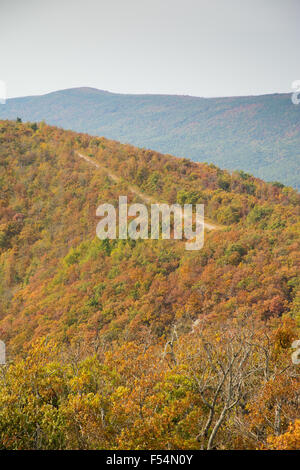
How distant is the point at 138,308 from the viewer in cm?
2827

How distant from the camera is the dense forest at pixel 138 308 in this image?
1016 centimetres

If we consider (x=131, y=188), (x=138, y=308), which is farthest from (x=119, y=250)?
(x=131, y=188)

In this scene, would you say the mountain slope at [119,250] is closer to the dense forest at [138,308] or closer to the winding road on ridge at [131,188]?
the dense forest at [138,308]

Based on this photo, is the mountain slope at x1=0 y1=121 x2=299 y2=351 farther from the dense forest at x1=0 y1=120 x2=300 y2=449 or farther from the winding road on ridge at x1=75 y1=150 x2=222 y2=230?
the winding road on ridge at x1=75 y1=150 x2=222 y2=230

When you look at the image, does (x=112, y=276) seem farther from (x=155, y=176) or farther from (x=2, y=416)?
(x=2, y=416)

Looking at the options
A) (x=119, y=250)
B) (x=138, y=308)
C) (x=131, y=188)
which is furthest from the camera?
(x=131, y=188)

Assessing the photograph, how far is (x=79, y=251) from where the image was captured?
40.5 metres

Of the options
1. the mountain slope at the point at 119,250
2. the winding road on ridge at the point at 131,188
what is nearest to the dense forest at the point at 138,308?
the mountain slope at the point at 119,250

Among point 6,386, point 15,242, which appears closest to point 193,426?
point 6,386

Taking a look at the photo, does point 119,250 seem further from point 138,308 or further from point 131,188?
point 131,188

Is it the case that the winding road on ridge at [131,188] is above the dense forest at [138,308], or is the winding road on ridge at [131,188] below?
above
